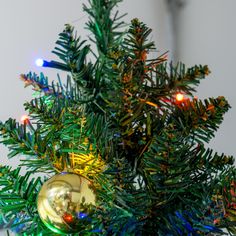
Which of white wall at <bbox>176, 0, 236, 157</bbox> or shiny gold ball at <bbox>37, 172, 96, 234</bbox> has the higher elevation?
white wall at <bbox>176, 0, 236, 157</bbox>

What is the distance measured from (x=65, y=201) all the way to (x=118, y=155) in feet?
0.26

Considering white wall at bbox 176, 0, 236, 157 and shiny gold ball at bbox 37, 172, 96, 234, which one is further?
white wall at bbox 176, 0, 236, 157

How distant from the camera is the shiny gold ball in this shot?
30 cm

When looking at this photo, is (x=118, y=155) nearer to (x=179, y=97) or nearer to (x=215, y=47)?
(x=179, y=97)

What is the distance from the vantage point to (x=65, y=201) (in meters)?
0.31

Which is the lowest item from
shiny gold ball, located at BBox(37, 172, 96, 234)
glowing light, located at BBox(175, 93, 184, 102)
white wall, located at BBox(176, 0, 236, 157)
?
shiny gold ball, located at BBox(37, 172, 96, 234)

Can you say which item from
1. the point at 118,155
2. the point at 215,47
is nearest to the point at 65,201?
the point at 118,155

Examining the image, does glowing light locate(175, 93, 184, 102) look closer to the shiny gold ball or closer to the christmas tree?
the christmas tree

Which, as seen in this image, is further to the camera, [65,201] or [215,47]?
[215,47]

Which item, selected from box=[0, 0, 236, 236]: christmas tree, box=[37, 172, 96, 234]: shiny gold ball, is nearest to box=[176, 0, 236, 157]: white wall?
box=[0, 0, 236, 236]: christmas tree

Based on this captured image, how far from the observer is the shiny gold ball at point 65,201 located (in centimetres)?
30

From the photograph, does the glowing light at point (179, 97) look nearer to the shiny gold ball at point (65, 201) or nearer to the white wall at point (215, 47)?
the shiny gold ball at point (65, 201)

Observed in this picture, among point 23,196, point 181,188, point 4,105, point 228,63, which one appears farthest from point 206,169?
point 228,63

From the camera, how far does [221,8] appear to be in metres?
0.93
